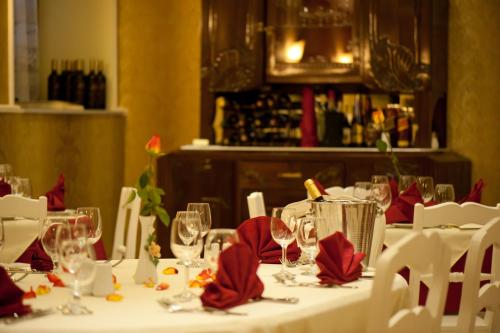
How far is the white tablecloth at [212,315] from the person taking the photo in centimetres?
180

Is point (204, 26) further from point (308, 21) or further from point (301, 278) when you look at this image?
point (301, 278)

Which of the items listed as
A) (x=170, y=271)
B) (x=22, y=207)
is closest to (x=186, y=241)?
(x=170, y=271)

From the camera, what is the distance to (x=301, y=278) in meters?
2.37

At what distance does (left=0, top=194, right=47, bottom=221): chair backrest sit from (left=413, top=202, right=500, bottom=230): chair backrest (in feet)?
4.48

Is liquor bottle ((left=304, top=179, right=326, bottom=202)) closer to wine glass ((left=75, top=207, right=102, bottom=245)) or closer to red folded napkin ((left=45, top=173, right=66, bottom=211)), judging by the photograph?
wine glass ((left=75, top=207, right=102, bottom=245))

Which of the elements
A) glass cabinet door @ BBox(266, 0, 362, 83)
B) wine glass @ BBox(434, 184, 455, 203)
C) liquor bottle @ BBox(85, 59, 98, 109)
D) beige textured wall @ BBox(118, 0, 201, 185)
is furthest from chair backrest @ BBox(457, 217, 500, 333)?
liquor bottle @ BBox(85, 59, 98, 109)

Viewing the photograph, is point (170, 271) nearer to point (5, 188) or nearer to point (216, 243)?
point (216, 243)

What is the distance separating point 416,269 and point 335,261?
17.4 inches

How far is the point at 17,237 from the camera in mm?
3678

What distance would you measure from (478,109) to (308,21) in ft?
4.08

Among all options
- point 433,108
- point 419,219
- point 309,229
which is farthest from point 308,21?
point 309,229

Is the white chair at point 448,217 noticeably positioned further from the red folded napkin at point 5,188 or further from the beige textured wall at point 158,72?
the beige textured wall at point 158,72

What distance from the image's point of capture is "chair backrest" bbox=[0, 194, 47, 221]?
3400 millimetres

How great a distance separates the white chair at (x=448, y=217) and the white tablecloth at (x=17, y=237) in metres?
1.56
